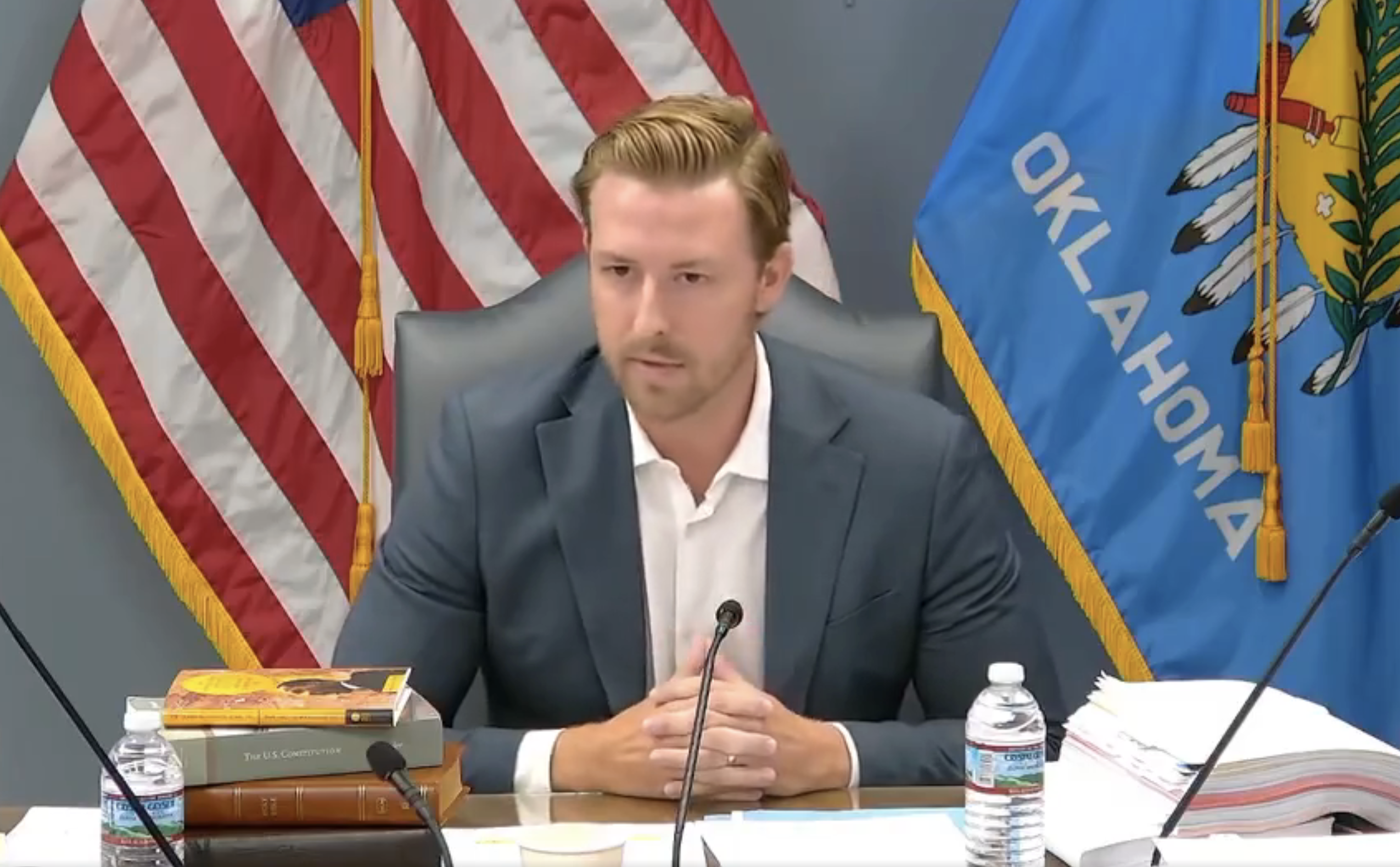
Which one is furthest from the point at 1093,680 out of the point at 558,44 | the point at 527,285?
the point at 558,44

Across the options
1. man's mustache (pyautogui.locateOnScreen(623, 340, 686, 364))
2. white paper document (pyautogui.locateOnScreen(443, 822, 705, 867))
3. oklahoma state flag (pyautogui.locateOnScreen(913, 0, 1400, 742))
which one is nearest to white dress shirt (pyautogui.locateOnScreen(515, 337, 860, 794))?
man's mustache (pyautogui.locateOnScreen(623, 340, 686, 364))

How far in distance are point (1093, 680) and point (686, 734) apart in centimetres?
149

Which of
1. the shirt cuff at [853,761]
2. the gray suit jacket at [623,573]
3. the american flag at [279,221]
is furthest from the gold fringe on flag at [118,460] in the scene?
the shirt cuff at [853,761]

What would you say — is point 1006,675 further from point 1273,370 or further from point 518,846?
point 1273,370

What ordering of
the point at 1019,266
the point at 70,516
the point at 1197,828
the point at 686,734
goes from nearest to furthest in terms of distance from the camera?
the point at 1197,828 < the point at 686,734 < the point at 1019,266 < the point at 70,516

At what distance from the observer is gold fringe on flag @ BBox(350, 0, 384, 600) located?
2504 mm

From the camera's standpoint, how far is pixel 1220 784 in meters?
1.35

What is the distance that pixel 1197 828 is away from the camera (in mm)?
1347

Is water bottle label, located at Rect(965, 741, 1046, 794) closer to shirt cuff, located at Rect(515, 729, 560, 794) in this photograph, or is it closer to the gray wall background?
shirt cuff, located at Rect(515, 729, 560, 794)

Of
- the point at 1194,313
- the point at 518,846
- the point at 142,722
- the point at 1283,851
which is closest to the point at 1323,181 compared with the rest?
the point at 1194,313

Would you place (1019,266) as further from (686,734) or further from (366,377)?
(686,734)

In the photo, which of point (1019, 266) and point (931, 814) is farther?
point (1019, 266)

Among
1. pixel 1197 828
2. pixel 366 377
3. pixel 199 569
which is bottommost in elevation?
pixel 1197 828

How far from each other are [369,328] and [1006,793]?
1500mm
